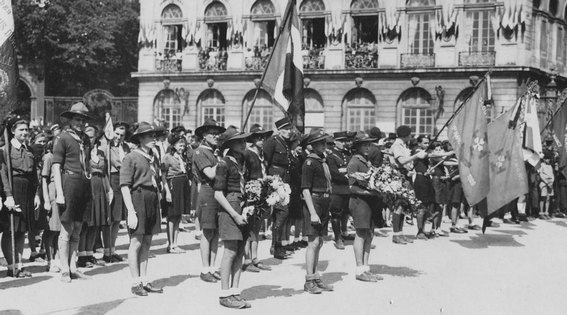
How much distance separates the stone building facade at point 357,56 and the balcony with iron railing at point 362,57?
5 centimetres

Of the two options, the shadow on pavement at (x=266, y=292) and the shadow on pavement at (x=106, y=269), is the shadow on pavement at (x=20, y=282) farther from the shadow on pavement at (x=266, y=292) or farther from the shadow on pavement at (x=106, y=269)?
the shadow on pavement at (x=266, y=292)

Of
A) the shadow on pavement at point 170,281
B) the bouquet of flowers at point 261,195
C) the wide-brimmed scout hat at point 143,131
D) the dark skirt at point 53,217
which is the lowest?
the shadow on pavement at point 170,281

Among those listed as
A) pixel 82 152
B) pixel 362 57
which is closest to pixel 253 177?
pixel 82 152

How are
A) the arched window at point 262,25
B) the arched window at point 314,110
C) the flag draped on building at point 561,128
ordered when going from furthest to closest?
1. the arched window at point 262,25
2. the arched window at point 314,110
3. the flag draped on building at point 561,128

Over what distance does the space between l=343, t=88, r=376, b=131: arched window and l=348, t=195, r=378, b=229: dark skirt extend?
2298 cm

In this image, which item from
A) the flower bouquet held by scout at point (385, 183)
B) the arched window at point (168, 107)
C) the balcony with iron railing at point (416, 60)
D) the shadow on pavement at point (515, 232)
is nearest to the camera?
the flower bouquet held by scout at point (385, 183)

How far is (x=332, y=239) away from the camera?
14.5m

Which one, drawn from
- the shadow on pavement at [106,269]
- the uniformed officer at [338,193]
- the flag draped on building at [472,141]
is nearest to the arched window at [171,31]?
the uniformed officer at [338,193]

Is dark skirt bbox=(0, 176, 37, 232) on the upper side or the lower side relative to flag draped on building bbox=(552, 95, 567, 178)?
lower

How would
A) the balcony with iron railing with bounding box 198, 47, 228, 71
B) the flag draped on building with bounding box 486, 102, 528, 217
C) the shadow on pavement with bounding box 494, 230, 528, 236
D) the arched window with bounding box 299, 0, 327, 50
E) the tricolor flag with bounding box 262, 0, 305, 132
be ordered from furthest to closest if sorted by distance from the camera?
the balcony with iron railing with bounding box 198, 47, 228, 71
the arched window with bounding box 299, 0, 327, 50
the shadow on pavement with bounding box 494, 230, 528, 236
the flag draped on building with bounding box 486, 102, 528, 217
the tricolor flag with bounding box 262, 0, 305, 132

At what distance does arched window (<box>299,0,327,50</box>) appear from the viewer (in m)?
33.5

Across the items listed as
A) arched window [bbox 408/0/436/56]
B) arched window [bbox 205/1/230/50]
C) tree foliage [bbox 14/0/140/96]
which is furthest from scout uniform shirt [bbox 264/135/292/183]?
tree foliage [bbox 14/0/140/96]

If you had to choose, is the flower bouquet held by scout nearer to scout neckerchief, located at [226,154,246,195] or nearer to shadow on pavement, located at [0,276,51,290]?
scout neckerchief, located at [226,154,246,195]

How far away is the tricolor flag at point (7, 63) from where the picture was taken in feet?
23.3
